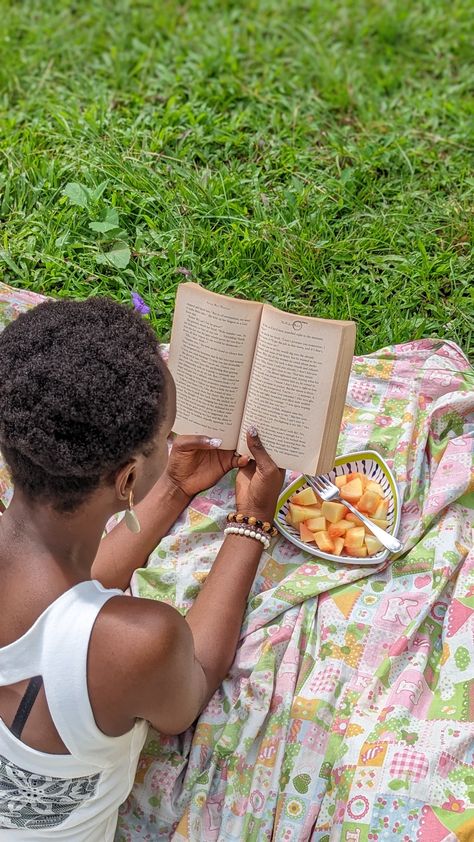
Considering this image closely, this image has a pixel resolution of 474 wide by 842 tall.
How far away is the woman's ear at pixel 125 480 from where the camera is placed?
1.75 m

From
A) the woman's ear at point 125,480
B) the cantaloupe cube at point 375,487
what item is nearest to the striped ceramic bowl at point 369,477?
the cantaloupe cube at point 375,487

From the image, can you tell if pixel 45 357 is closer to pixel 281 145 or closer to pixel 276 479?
pixel 276 479

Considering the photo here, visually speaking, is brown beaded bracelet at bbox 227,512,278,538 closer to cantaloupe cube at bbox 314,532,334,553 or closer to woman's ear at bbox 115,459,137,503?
cantaloupe cube at bbox 314,532,334,553

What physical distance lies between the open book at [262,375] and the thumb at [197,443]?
0.02 m

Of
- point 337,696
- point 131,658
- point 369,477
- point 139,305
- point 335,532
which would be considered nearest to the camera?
point 131,658

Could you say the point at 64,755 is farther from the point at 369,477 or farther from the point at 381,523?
the point at 369,477

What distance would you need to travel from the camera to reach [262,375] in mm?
2400

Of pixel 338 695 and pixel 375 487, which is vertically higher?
pixel 375 487

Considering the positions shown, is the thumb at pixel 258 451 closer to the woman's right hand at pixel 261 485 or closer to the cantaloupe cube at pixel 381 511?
the woman's right hand at pixel 261 485

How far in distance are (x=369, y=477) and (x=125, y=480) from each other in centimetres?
100

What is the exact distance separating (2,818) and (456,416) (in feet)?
4.95

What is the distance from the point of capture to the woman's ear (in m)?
1.75

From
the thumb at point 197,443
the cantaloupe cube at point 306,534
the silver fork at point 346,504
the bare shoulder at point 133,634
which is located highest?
the bare shoulder at point 133,634

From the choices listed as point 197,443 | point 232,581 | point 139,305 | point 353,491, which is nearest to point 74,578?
point 232,581
